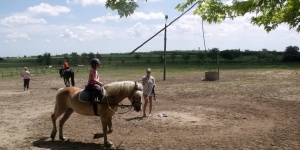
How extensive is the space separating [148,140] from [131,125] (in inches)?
75.4

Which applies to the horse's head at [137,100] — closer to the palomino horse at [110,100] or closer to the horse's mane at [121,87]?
the palomino horse at [110,100]

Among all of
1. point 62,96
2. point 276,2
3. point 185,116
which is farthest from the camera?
point 185,116

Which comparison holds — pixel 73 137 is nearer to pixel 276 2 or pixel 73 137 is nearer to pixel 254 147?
pixel 254 147

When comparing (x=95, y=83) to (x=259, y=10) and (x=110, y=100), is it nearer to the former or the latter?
(x=110, y=100)

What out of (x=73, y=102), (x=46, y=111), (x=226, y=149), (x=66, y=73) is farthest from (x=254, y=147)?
(x=66, y=73)

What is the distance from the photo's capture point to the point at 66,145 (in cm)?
825

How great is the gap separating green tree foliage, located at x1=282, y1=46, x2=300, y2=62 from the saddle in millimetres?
64020

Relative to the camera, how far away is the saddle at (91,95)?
7.79m

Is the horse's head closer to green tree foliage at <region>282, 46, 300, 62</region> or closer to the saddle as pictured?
the saddle

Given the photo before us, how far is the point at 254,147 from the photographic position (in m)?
8.02

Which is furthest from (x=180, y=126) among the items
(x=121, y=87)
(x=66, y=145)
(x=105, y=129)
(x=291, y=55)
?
(x=291, y=55)

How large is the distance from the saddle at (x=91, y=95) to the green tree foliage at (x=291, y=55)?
6402 centimetres

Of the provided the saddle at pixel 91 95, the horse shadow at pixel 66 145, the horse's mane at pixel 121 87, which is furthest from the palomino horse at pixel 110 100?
the horse shadow at pixel 66 145

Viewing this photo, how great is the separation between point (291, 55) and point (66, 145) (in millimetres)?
64894
